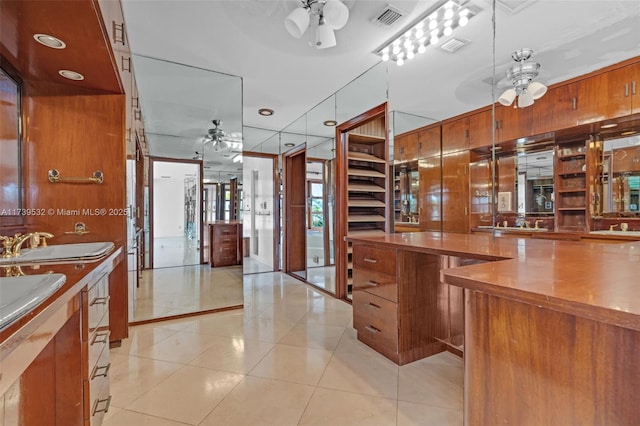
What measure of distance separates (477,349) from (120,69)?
2491 mm

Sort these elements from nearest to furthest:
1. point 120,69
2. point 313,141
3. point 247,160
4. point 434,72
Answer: point 120,69 < point 434,72 < point 313,141 < point 247,160

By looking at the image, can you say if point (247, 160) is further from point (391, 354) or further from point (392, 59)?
point (391, 354)

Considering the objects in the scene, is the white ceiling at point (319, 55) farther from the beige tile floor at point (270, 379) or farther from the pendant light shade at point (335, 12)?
the beige tile floor at point (270, 379)

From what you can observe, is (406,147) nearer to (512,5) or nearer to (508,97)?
(508,97)

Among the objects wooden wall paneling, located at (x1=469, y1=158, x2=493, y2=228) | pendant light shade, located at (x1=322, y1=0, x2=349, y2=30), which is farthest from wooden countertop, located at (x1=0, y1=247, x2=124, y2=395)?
wooden wall paneling, located at (x1=469, y1=158, x2=493, y2=228)

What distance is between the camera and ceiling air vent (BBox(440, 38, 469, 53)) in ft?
7.84

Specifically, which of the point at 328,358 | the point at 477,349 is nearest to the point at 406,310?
the point at 328,358

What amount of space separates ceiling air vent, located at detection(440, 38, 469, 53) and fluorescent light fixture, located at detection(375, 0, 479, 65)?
0.09 meters

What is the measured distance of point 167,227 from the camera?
3.28 m

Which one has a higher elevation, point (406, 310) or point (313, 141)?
point (313, 141)

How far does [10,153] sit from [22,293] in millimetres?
1558

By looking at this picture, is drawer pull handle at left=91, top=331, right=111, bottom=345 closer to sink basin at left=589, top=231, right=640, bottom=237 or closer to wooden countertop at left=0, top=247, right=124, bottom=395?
wooden countertop at left=0, top=247, right=124, bottom=395

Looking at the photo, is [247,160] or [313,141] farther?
[247,160]

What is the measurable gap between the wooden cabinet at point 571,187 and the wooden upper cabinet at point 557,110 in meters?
0.19
